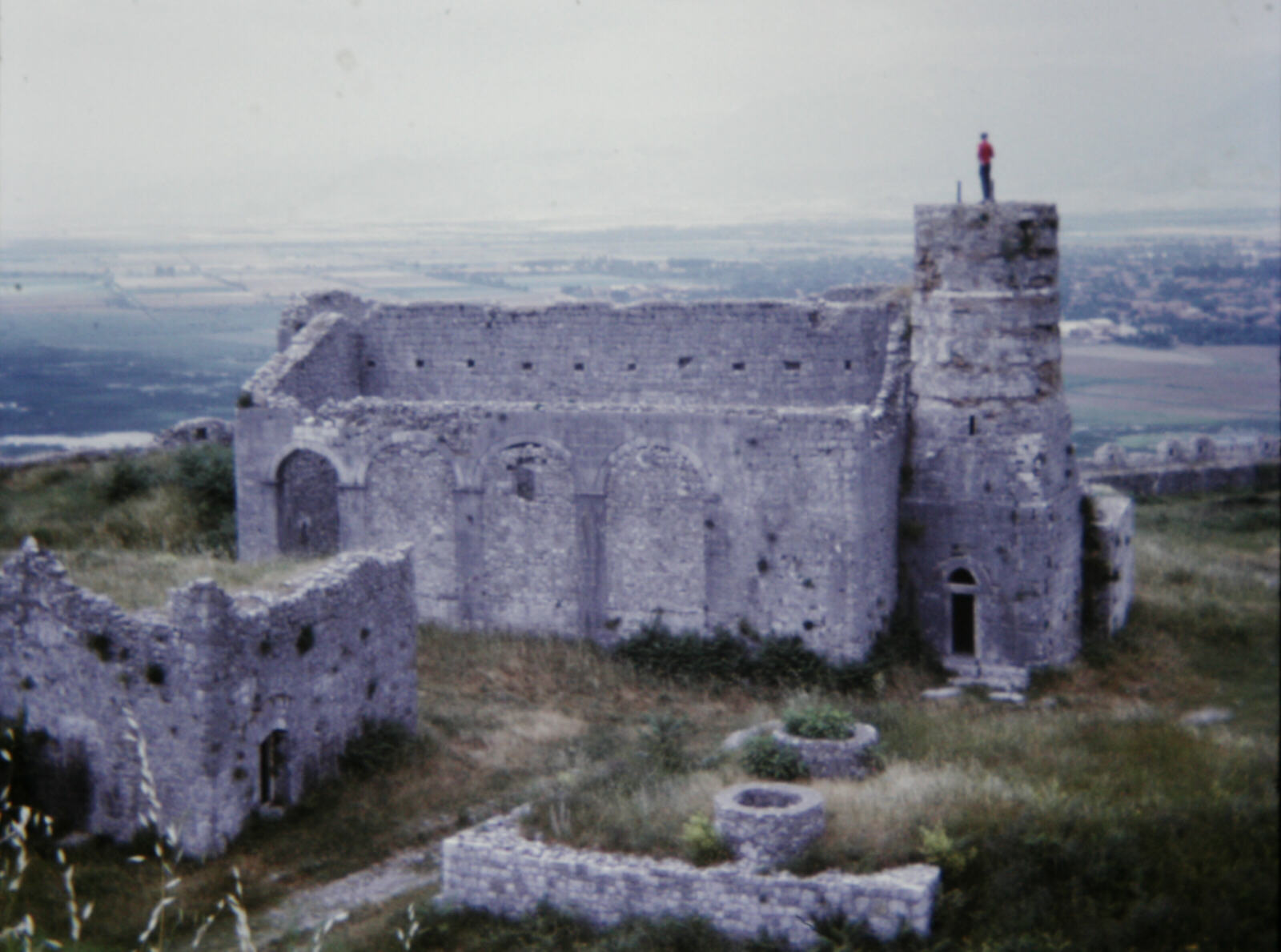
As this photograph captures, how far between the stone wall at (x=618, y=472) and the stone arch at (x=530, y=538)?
3 cm

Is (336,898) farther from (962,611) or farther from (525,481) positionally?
(962,611)

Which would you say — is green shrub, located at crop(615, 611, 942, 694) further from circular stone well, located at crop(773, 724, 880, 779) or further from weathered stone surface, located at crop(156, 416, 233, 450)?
weathered stone surface, located at crop(156, 416, 233, 450)

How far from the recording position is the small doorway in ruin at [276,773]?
14930 mm

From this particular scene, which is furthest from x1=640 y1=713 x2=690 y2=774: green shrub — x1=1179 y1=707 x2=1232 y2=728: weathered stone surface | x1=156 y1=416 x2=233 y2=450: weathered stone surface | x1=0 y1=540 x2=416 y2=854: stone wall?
x1=156 y1=416 x2=233 y2=450: weathered stone surface

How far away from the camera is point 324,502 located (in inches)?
971

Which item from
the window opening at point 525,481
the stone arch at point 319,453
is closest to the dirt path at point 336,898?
the window opening at point 525,481

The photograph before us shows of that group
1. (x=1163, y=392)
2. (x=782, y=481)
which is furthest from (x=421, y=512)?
(x=1163, y=392)

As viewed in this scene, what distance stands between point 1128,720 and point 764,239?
44.8 meters

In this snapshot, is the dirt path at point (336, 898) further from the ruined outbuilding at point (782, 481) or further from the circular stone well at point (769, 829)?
the ruined outbuilding at point (782, 481)

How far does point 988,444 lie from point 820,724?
24.7ft

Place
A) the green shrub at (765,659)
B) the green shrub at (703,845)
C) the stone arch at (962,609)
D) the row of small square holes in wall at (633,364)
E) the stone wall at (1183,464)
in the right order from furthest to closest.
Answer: the stone wall at (1183,464), the row of small square holes in wall at (633,364), the stone arch at (962,609), the green shrub at (765,659), the green shrub at (703,845)

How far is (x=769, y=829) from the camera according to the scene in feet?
38.6

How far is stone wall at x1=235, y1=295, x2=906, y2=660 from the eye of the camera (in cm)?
2000

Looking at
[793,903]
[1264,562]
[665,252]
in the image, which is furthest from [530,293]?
[1264,562]
